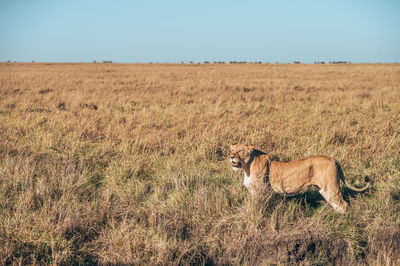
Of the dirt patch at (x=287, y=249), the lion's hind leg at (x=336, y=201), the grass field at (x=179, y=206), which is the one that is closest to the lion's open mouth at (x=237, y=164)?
the grass field at (x=179, y=206)

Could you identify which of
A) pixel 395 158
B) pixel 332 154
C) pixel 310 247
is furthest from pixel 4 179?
pixel 395 158

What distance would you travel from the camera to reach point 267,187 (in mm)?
3760

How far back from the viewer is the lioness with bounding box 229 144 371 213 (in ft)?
11.5

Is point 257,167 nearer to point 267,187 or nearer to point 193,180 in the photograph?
point 267,187

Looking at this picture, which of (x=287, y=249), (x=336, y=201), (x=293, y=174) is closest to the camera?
(x=287, y=249)

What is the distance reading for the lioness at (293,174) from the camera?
3.51 meters

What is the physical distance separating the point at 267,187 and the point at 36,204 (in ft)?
9.28

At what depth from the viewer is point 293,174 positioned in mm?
3643

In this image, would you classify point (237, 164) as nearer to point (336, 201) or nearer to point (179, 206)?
point (179, 206)

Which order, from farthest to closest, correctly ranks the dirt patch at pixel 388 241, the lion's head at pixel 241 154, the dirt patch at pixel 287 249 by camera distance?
the lion's head at pixel 241 154
the dirt patch at pixel 388 241
the dirt patch at pixel 287 249

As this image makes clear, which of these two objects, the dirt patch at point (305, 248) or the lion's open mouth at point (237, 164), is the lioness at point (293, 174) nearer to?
the lion's open mouth at point (237, 164)

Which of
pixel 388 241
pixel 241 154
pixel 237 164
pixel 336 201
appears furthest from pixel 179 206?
pixel 388 241

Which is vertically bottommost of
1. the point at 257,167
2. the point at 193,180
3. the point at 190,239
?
the point at 190,239

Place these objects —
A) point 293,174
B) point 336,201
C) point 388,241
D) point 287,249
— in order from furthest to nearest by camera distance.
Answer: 1. point 293,174
2. point 336,201
3. point 388,241
4. point 287,249
